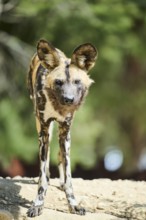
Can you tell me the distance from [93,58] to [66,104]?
1.38 ft

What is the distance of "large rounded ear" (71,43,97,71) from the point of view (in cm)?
548

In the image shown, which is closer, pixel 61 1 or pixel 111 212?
pixel 111 212

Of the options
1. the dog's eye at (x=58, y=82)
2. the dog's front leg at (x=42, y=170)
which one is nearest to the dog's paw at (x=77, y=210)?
the dog's front leg at (x=42, y=170)

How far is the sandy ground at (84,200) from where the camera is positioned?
576 centimetres

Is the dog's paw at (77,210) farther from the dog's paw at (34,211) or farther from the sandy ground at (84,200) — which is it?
the dog's paw at (34,211)

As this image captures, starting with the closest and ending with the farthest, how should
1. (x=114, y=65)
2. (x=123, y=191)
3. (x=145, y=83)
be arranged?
1. (x=123, y=191)
2. (x=114, y=65)
3. (x=145, y=83)

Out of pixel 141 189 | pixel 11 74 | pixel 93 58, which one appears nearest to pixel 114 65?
pixel 11 74

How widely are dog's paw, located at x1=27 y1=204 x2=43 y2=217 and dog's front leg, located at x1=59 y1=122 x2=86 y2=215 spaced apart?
248 mm

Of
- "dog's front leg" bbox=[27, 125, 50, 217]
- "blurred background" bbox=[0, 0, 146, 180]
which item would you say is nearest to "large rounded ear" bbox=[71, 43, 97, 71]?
"dog's front leg" bbox=[27, 125, 50, 217]

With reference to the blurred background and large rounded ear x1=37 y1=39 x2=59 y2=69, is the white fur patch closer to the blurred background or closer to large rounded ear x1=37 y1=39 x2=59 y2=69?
large rounded ear x1=37 y1=39 x2=59 y2=69

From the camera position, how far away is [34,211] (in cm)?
564

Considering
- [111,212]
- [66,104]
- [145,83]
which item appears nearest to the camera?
[66,104]

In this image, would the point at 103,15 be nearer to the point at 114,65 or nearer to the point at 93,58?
the point at 114,65

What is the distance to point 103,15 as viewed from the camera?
12.2 meters
